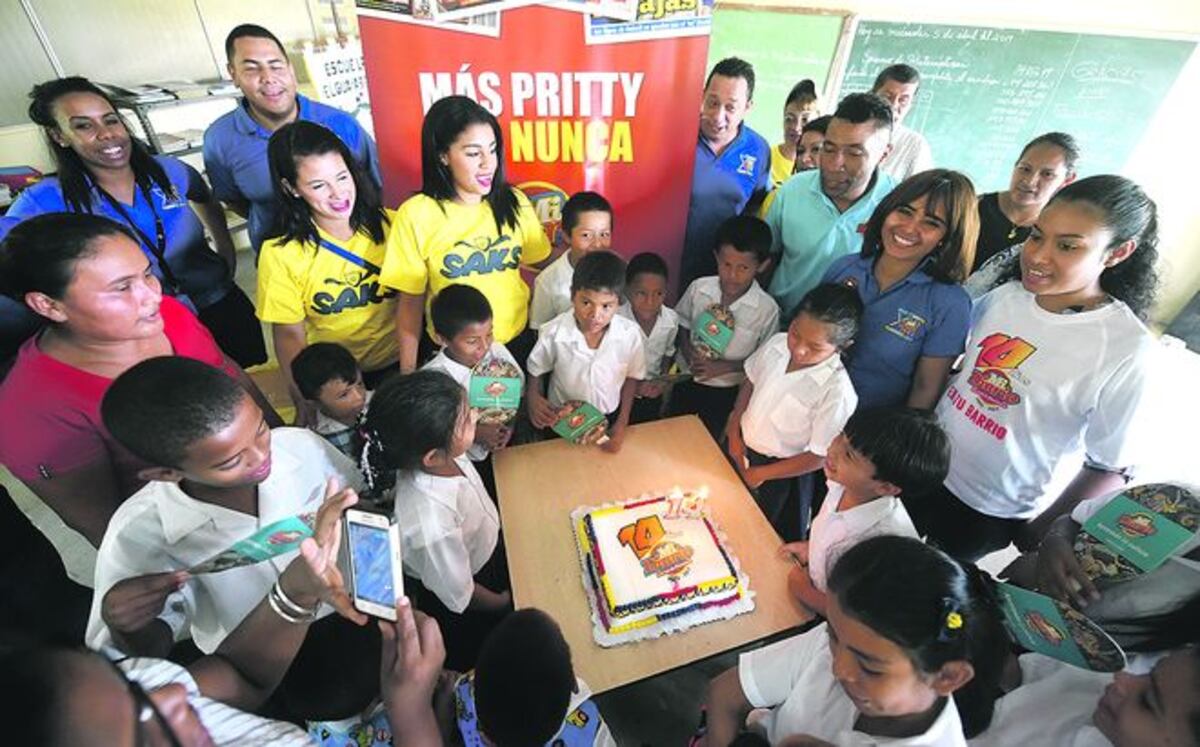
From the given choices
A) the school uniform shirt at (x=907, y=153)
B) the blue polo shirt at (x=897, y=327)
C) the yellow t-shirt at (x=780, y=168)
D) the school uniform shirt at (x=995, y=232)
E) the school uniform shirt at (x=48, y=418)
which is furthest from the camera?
the yellow t-shirt at (x=780, y=168)

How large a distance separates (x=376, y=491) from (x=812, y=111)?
12.2ft

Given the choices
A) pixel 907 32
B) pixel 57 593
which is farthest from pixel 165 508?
pixel 907 32

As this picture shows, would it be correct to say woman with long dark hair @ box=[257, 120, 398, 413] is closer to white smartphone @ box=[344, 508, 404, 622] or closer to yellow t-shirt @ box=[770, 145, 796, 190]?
white smartphone @ box=[344, 508, 404, 622]

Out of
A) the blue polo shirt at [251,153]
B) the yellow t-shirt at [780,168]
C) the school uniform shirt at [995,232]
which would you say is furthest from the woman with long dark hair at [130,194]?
the school uniform shirt at [995,232]

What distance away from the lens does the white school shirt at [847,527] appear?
146 centimetres

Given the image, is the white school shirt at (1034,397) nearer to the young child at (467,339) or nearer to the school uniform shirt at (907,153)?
the young child at (467,339)

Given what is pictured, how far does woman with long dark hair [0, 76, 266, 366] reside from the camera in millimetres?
2078

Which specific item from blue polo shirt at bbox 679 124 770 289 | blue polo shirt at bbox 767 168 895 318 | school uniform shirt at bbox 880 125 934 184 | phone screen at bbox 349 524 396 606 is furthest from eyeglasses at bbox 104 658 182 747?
school uniform shirt at bbox 880 125 934 184

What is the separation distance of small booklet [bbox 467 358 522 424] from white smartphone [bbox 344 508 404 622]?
757 millimetres

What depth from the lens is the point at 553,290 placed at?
239 centimetres

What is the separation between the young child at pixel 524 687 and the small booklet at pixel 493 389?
0.93 m

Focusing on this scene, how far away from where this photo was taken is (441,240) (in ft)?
6.74

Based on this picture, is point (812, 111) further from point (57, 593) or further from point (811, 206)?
point (57, 593)

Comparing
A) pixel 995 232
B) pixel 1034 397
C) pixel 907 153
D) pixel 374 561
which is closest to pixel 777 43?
pixel 907 153
